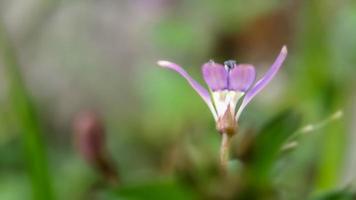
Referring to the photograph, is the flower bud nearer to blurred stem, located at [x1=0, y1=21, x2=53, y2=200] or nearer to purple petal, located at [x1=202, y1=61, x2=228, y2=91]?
purple petal, located at [x1=202, y1=61, x2=228, y2=91]

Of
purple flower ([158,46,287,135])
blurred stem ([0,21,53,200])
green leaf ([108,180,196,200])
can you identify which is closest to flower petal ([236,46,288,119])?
purple flower ([158,46,287,135])

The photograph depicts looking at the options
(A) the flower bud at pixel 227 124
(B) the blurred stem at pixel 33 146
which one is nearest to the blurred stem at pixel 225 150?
(A) the flower bud at pixel 227 124

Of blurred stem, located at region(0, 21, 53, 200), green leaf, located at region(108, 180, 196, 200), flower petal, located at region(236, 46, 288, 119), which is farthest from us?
blurred stem, located at region(0, 21, 53, 200)

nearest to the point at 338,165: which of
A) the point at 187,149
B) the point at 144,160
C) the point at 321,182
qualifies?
the point at 321,182

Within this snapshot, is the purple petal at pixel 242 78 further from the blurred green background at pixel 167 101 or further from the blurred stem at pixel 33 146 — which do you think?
the blurred stem at pixel 33 146

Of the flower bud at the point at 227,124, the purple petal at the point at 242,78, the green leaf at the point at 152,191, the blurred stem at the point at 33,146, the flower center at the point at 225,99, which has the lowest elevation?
the green leaf at the point at 152,191

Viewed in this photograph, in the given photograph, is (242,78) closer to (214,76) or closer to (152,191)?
(214,76)
